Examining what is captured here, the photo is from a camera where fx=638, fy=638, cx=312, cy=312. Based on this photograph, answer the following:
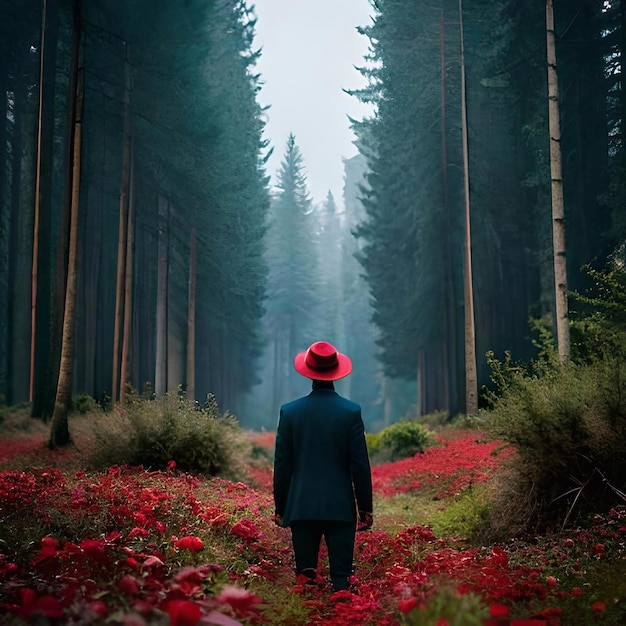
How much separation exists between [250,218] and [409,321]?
10781 mm

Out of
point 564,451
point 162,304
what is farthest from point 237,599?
point 162,304

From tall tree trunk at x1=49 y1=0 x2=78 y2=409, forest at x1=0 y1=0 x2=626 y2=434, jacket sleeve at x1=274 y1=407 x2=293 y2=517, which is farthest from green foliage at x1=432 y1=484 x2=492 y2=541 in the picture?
tall tree trunk at x1=49 y1=0 x2=78 y2=409

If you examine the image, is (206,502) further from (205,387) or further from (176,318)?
(205,387)

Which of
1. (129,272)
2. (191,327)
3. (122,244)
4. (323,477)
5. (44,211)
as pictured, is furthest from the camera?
(191,327)

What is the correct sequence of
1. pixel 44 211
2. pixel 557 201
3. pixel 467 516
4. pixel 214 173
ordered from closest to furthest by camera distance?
pixel 467 516 → pixel 44 211 → pixel 557 201 → pixel 214 173

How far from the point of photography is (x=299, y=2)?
13.5m

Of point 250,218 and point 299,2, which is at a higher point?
point 299,2

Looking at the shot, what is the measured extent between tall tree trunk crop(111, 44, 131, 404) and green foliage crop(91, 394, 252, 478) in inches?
112

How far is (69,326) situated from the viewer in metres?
10.5

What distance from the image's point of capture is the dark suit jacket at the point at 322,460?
4.32 meters

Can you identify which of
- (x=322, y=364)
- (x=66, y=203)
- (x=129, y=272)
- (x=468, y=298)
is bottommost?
(x=322, y=364)

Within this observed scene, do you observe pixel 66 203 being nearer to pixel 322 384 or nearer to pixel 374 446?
pixel 322 384

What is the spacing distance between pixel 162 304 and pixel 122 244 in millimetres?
1517

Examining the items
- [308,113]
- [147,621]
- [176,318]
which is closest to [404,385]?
[308,113]
